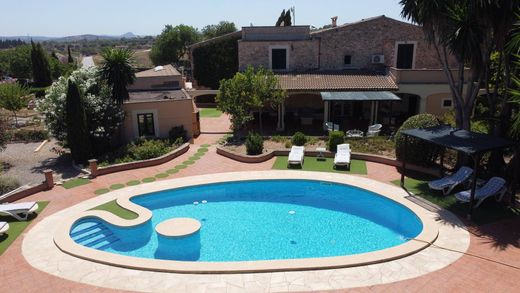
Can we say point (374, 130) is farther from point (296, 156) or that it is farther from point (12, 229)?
point (12, 229)

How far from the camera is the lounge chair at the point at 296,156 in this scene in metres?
22.4

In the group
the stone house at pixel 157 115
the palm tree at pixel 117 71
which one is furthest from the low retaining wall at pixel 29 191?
the stone house at pixel 157 115

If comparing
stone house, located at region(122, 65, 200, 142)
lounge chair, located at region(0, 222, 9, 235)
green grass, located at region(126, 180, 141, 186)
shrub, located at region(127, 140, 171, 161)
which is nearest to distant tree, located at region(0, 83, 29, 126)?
stone house, located at region(122, 65, 200, 142)

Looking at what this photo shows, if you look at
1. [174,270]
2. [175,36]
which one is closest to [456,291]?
[174,270]

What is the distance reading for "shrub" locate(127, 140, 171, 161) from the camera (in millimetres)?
23734

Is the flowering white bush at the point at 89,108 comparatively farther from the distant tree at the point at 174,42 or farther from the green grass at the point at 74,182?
the distant tree at the point at 174,42

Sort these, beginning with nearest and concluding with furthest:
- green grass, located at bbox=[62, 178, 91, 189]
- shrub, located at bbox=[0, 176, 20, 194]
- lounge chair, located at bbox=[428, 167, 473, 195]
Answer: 1. lounge chair, located at bbox=[428, 167, 473, 195]
2. shrub, located at bbox=[0, 176, 20, 194]
3. green grass, located at bbox=[62, 178, 91, 189]

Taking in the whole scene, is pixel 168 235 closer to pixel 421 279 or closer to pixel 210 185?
pixel 210 185

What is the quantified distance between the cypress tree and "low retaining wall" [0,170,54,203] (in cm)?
378

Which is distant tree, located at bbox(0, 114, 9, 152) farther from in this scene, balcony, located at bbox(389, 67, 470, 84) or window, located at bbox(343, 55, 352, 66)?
balcony, located at bbox(389, 67, 470, 84)

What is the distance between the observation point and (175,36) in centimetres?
7894

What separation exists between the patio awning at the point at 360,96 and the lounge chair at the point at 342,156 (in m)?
5.30

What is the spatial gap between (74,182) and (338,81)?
69.1 feet

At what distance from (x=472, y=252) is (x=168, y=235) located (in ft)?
35.1
